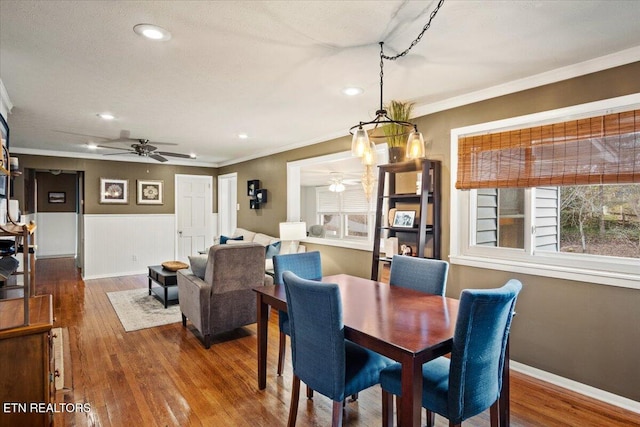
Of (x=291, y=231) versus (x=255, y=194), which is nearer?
(x=291, y=231)

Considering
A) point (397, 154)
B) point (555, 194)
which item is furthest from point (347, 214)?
point (555, 194)

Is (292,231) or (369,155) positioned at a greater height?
(369,155)

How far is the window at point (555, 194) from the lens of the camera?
2.47 m

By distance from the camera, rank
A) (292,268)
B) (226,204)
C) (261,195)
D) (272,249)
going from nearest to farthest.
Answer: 1. (292,268)
2. (272,249)
3. (261,195)
4. (226,204)

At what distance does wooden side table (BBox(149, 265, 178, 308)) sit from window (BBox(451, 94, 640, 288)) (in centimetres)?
350

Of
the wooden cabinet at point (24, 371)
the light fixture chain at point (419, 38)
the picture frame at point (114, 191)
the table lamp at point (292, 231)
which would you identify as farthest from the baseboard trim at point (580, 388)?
the picture frame at point (114, 191)

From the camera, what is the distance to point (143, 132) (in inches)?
192

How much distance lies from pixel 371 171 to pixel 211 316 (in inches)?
102

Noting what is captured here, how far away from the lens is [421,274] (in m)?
2.66

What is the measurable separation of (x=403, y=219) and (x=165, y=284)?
3.16 metres

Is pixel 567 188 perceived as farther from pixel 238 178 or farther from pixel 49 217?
pixel 49 217

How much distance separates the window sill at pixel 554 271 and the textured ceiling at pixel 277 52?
1.44 m

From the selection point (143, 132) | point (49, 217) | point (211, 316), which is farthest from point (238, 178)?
point (49, 217)

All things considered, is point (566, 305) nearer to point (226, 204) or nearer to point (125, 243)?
point (226, 204)
